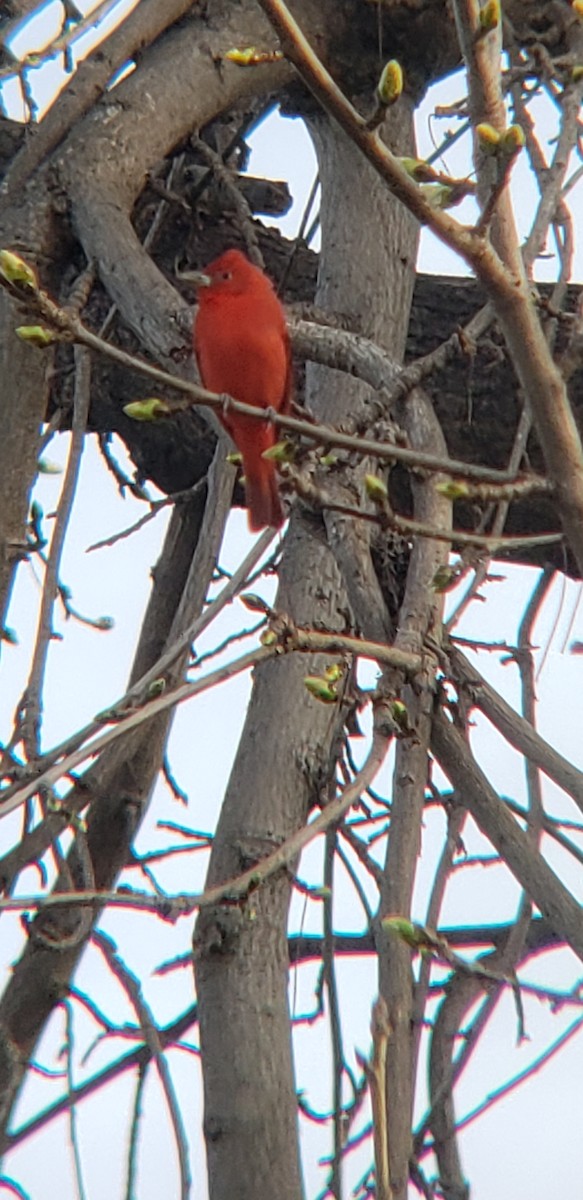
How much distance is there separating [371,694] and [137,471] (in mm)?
1926

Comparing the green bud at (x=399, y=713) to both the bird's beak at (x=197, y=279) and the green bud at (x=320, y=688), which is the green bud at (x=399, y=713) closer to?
the green bud at (x=320, y=688)

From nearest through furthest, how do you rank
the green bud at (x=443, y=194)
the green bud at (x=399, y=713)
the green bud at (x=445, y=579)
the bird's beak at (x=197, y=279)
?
1. the green bud at (x=443, y=194)
2. the green bud at (x=445, y=579)
3. the green bud at (x=399, y=713)
4. the bird's beak at (x=197, y=279)

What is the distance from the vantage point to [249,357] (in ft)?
10.8

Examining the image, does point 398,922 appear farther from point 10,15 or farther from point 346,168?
point 10,15

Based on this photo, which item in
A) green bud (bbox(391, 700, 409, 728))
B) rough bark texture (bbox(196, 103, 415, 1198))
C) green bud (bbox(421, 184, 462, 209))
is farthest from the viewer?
rough bark texture (bbox(196, 103, 415, 1198))

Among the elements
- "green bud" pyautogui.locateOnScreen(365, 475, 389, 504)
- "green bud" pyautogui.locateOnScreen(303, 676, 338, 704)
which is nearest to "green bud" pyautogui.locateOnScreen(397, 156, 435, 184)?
"green bud" pyautogui.locateOnScreen(365, 475, 389, 504)

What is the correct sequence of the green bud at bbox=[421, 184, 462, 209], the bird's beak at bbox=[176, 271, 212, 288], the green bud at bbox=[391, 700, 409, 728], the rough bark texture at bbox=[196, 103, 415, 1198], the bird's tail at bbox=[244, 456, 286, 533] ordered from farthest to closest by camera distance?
the bird's beak at bbox=[176, 271, 212, 288]
the bird's tail at bbox=[244, 456, 286, 533]
the rough bark texture at bbox=[196, 103, 415, 1198]
the green bud at bbox=[391, 700, 409, 728]
the green bud at bbox=[421, 184, 462, 209]

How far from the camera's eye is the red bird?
3.10m

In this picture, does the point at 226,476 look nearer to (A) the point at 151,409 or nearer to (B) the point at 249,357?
(B) the point at 249,357

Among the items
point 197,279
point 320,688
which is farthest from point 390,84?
point 197,279

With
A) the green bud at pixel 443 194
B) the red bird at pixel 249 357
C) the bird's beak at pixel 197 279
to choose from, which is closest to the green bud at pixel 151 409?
the green bud at pixel 443 194

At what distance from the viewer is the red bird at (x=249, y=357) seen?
10.2 ft

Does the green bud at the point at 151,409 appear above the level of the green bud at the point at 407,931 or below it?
above

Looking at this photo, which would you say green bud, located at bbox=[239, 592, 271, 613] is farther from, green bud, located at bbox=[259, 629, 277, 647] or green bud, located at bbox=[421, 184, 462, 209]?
green bud, located at bbox=[421, 184, 462, 209]
